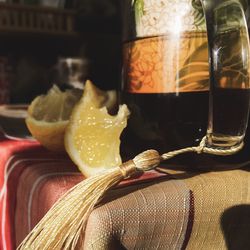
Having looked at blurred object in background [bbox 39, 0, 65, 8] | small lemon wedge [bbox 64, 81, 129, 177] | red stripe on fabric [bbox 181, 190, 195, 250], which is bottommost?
red stripe on fabric [bbox 181, 190, 195, 250]

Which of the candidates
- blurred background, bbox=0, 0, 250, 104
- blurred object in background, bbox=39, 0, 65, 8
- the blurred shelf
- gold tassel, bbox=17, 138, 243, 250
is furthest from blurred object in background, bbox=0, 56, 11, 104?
gold tassel, bbox=17, 138, 243, 250

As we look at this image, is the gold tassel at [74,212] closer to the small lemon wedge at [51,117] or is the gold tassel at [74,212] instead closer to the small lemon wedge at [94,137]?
the small lemon wedge at [94,137]

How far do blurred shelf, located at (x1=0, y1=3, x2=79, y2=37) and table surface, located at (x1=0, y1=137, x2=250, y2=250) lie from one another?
3.02 ft

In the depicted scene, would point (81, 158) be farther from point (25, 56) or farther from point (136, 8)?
point (25, 56)

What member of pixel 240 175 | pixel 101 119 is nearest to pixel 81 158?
pixel 101 119

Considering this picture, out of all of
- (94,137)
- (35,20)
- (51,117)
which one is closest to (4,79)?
(35,20)

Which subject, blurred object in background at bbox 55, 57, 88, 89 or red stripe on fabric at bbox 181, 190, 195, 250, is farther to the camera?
blurred object in background at bbox 55, 57, 88, 89

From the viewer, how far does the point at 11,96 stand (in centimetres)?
131

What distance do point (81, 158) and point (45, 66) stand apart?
46.4 inches

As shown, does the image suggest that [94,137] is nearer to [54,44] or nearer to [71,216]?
[71,216]

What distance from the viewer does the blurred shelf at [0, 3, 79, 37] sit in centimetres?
130

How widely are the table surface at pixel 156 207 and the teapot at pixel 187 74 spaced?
0.04 meters

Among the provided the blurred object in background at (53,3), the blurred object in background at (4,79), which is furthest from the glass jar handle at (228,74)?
the blurred object in background at (53,3)

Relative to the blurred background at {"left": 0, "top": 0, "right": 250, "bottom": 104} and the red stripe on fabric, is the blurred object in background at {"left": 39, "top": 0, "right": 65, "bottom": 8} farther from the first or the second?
the red stripe on fabric
